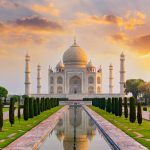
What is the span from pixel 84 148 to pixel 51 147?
858mm

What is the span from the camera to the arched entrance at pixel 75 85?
59.7 meters

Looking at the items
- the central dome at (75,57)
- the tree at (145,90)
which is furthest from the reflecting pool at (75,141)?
the central dome at (75,57)

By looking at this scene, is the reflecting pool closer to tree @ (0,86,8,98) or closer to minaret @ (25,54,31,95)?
tree @ (0,86,8,98)

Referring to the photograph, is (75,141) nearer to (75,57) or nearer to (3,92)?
(3,92)

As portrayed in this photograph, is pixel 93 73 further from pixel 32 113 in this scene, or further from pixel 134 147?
pixel 134 147

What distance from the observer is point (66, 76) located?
193ft

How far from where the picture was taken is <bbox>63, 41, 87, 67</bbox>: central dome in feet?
199

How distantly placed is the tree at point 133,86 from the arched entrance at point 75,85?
28.9ft

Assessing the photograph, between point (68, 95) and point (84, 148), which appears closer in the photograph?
point (84, 148)

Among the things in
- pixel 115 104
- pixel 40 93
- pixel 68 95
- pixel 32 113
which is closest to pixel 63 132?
pixel 32 113

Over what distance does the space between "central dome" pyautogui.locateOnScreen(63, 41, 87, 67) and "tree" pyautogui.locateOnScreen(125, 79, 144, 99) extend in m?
10.3

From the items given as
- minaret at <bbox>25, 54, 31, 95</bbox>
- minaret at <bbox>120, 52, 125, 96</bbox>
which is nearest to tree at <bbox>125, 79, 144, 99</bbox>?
minaret at <bbox>120, 52, 125, 96</bbox>

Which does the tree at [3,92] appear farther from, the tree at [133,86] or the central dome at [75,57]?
the tree at [133,86]

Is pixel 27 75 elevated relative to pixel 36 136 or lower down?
elevated
